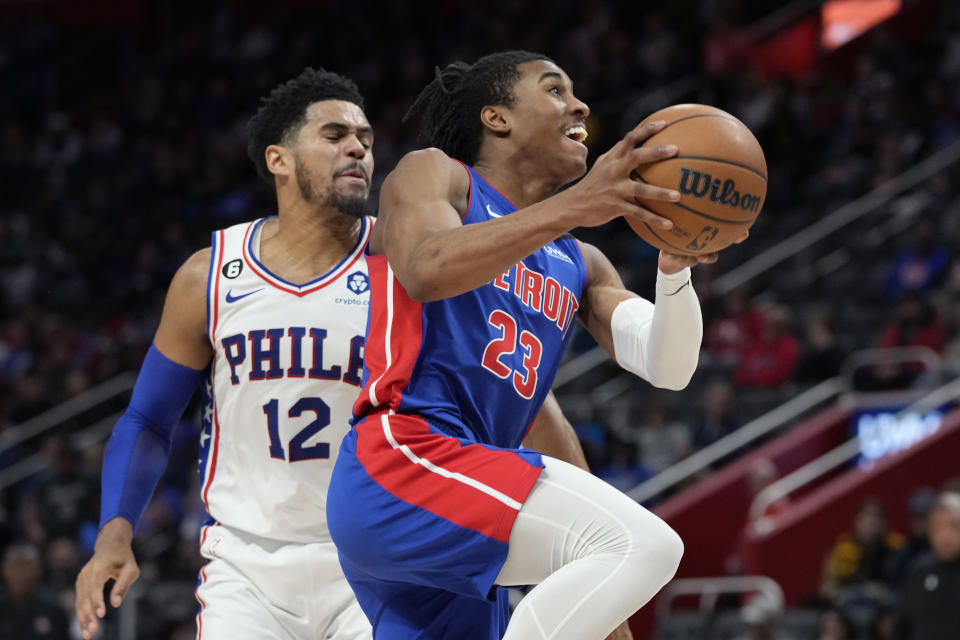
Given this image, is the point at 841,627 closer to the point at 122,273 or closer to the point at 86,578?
the point at 86,578

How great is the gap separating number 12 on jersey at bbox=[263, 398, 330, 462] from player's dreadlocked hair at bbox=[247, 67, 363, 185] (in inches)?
40.0

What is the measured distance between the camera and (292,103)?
465cm

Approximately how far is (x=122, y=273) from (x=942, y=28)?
9.57 metres

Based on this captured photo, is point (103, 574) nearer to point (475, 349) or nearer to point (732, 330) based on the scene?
point (475, 349)

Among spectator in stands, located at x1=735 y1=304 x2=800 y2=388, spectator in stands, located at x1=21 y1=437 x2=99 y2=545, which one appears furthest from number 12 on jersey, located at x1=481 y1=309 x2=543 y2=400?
spectator in stands, located at x1=21 y1=437 x2=99 y2=545

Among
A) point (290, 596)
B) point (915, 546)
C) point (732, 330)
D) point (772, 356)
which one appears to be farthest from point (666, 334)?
point (732, 330)

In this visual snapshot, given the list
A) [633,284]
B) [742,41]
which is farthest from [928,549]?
[742,41]

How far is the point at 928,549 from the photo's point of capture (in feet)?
27.6

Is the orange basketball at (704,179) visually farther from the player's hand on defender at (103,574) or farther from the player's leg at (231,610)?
the player's hand on defender at (103,574)

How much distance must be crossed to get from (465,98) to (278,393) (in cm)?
108

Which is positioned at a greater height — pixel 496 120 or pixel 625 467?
pixel 496 120

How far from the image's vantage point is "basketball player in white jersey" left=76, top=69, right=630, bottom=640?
13.1 ft

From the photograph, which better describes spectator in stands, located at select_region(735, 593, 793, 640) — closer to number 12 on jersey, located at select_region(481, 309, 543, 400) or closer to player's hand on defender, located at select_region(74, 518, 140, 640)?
player's hand on defender, located at select_region(74, 518, 140, 640)

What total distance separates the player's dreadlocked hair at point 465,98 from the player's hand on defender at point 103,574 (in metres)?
1.50
